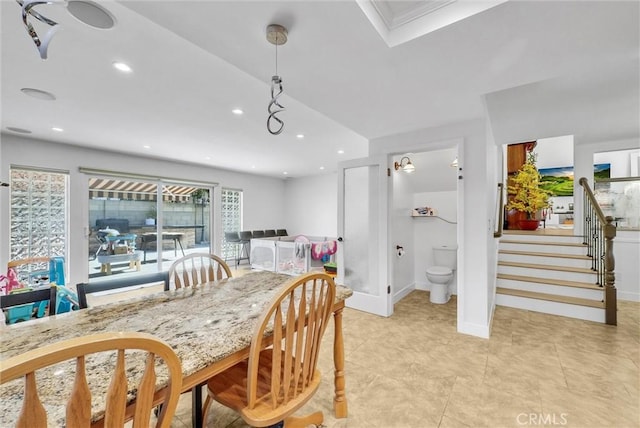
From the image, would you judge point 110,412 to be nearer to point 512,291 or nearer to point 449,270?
point 449,270

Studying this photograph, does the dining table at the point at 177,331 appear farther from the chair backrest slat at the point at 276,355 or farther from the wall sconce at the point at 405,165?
the wall sconce at the point at 405,165

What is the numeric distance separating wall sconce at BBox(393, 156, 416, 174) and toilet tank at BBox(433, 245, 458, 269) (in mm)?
1283

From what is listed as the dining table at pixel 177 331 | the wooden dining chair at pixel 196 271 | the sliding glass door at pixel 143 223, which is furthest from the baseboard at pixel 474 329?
the sliding glass door at pixel 143 223

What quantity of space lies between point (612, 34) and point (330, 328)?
3.17 metres

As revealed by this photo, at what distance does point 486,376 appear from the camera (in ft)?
6.70

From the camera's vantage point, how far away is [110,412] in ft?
2.03

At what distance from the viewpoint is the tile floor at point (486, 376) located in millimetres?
1642

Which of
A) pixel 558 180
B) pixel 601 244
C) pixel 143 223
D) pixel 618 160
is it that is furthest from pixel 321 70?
pixel 558 180

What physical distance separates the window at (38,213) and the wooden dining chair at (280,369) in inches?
183

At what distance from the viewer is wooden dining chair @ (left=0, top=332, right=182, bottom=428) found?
0.50m

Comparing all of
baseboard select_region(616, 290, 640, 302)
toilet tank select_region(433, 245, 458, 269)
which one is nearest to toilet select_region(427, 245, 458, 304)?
toilet tank select_region(433, 245, 458, 269)

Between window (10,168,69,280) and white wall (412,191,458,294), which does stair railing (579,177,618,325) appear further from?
window (10,168,69,280)

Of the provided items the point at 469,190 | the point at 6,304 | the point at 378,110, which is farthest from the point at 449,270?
the point at 6,304

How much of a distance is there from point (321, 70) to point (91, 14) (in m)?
1.39
